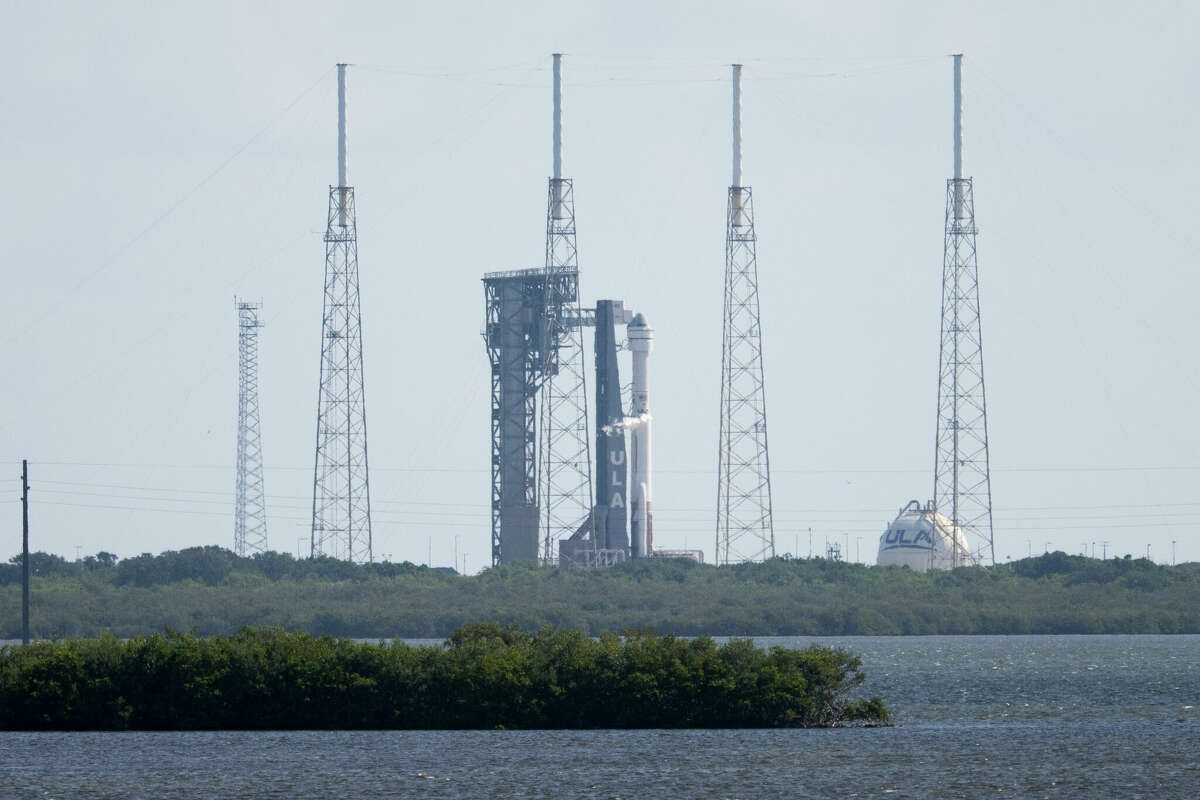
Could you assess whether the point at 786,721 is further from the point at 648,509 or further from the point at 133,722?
the point at 648,509

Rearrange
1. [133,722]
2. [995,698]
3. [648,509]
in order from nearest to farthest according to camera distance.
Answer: [133,722] → [995,698] → [648,509]

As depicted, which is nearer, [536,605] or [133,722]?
[133,722]

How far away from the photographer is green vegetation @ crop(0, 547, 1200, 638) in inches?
5266

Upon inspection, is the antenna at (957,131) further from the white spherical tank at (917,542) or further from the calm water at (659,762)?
the calm water at (659,762)

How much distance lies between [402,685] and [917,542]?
91.0 metres

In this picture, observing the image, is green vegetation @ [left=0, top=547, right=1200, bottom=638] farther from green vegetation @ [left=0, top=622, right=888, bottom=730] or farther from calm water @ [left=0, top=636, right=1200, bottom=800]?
green vegetation @ [left=0, top=622, right=888, bottom=730]

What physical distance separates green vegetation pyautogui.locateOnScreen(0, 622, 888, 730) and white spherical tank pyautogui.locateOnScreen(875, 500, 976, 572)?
8069cm

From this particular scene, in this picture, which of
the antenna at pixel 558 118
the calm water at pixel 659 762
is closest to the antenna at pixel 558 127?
the antenna at pixel 558 118

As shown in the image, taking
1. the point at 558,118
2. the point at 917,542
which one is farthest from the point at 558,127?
the point at 917,542

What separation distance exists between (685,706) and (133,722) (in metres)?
14.8

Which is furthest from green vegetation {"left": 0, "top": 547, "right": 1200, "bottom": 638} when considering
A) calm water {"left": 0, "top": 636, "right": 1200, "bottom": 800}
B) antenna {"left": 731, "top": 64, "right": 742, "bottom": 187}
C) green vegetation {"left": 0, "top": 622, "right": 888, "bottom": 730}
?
green vegetation {"left": 0, "top": 622, "right": 888, "bottom": 730}

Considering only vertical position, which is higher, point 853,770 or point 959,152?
point 959,152

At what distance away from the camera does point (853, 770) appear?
56.7 m

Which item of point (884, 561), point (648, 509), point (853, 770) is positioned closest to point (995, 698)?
point (853, 770)
